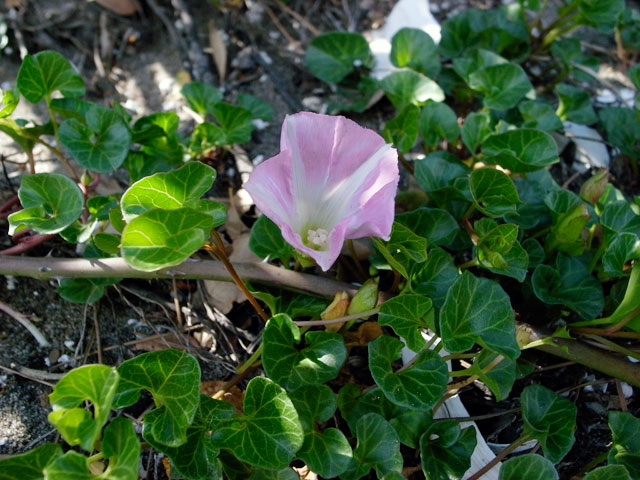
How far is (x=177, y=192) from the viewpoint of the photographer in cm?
132

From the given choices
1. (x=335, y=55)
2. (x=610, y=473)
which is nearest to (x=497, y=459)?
(x=610, y=473)

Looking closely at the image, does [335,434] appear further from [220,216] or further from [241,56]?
[241,56]

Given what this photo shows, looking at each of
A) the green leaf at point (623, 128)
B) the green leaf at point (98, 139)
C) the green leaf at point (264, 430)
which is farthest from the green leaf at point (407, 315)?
the green leaf at point (623, 128)

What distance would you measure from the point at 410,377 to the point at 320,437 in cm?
25

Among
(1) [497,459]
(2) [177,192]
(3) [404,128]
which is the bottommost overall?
(1) [497,459]

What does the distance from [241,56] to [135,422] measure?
153cm

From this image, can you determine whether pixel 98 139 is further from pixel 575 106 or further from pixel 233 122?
pixel 575 106

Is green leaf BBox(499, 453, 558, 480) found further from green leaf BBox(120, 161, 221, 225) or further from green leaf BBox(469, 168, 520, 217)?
green leaf BBox(120, 161, 221, 225)

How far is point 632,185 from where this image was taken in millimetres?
2277

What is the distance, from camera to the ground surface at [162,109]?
1664 mm

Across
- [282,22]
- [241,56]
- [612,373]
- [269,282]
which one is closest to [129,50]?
[241,56]

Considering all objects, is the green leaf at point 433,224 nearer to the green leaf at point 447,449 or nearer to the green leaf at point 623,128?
the green leaf at point 447,449

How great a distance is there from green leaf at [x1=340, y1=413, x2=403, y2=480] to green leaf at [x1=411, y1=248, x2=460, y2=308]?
0.35m

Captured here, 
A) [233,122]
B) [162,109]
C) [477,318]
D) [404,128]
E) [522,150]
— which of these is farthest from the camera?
[162,109]
